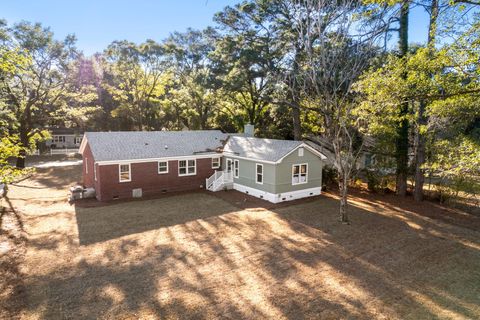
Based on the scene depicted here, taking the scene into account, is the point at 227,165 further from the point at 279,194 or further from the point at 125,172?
the point at 125,172

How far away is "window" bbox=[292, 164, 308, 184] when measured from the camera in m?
19.5

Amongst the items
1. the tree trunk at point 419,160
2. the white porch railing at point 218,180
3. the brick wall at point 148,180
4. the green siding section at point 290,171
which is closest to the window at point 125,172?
the brick wall at point 148,180

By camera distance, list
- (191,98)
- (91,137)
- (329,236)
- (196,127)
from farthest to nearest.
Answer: (196,127), (191,98), (91,137), (329,236)

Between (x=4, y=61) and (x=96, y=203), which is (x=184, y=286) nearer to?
(x=4, y=61)

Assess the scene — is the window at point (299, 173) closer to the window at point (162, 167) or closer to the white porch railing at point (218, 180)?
the white porch railing at point (218, 180)

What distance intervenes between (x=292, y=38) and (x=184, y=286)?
19.0 meters

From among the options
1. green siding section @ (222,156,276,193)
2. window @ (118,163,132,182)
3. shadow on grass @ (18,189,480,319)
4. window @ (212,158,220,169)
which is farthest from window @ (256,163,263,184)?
window @ (118,163,132,182)

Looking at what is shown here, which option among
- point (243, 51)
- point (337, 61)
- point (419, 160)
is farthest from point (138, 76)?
point (419, 160)

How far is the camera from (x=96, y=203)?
18.2 meters

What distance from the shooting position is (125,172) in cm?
1938

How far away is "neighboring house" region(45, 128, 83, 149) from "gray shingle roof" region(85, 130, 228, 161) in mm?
32504

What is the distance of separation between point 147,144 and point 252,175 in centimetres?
817

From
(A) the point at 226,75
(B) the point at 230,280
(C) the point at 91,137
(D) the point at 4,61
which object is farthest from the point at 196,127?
(B) the point at 230,280

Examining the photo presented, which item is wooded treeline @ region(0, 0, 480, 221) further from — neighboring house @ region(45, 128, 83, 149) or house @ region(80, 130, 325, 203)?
neighboring house @ region(45, 128, 83, 149)
